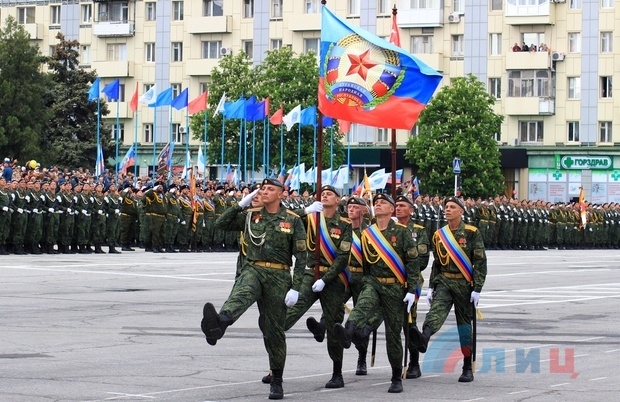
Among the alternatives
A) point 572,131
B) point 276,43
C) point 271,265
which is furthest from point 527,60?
point 271,265

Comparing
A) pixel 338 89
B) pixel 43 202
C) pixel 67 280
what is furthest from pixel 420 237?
pixel 43 202

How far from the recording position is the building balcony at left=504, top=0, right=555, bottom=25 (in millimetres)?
74812

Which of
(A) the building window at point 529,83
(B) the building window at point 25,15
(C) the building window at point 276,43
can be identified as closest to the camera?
(A) the building window at point 529,83

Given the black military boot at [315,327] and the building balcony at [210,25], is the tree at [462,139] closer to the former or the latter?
the building balcony at [210,25]

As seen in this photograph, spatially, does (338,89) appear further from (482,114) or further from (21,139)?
(482,114)

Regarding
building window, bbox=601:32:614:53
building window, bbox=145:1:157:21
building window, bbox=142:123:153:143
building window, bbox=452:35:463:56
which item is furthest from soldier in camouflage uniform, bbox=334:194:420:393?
building window, bbox=145:1:157:21

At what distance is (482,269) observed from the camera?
13.8m

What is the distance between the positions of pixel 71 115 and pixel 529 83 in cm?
2519

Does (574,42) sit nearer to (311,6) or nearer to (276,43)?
(311,6)

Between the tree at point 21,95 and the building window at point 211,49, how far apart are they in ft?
51.5

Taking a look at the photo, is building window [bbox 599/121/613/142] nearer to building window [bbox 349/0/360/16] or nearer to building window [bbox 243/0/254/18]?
building window [bbox 349/0/360/16]

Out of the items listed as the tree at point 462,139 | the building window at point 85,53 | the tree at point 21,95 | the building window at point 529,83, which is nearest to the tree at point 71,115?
the tree at point 21,95

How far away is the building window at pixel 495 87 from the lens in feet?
253

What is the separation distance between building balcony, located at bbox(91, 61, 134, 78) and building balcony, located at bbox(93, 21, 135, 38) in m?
1.71
